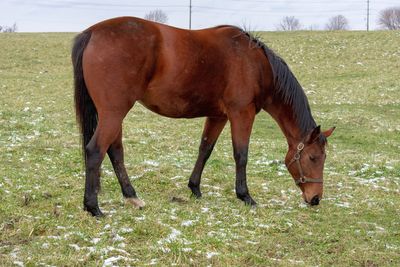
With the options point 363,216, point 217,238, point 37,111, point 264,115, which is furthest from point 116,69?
point 264,115

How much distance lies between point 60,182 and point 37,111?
900cm

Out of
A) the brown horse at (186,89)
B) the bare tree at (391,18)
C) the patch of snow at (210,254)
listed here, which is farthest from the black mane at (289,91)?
the bare tree at (391,18)

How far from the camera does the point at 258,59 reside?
738 cm

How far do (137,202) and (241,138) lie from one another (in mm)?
1706

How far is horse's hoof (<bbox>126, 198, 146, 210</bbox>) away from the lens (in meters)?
6.83

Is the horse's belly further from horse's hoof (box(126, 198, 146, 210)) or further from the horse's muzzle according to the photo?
the horse's muzzle

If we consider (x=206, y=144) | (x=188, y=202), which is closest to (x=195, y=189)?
(x=188, y=202)

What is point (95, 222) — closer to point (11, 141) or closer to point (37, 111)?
point (11, 141)

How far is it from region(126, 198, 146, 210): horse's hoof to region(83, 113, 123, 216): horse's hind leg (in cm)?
67

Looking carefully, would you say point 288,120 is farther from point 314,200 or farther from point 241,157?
point 314,200

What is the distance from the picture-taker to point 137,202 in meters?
6.90

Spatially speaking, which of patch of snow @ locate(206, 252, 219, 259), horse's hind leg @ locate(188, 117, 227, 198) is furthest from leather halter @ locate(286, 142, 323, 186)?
patch of snow @ locate(206, 252, 219, 259)

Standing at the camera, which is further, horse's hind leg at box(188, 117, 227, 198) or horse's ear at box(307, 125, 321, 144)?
horse's hind leg at box(188, 117, 227, 198)

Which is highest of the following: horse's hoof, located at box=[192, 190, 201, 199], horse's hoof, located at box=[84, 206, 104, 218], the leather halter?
the leather halter
